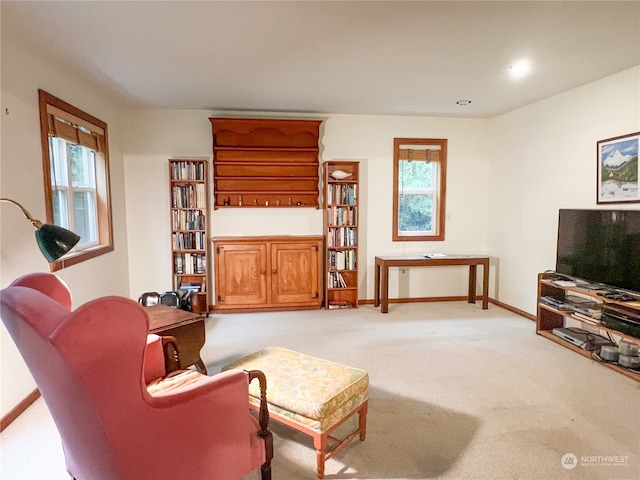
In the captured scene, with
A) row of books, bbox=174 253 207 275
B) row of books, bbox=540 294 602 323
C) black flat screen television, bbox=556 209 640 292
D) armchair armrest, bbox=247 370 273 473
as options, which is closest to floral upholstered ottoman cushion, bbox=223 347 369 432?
armchair armrest, bbox=247 370 273 473

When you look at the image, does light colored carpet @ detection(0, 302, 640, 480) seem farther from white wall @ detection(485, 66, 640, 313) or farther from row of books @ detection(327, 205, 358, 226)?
row of books @ detection(327, 205, 358, 226)

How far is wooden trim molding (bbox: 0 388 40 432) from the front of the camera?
2.27 metres

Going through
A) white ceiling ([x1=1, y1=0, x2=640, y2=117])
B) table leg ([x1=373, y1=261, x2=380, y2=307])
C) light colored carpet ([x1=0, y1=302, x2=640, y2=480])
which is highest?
white ceiling ([x1=1, y1=0, x2=640, y2=117])

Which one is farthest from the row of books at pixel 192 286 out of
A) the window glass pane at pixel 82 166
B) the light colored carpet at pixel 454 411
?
the window glass pane at pixel 82 166

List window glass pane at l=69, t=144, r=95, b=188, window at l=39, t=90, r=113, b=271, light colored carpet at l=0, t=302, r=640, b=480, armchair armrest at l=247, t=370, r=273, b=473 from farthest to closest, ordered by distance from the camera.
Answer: window glass pane at l=69, t=144, r=95, b=188 → window at l=39, t=90, r=113, b=271 → light colored carpet at l=0, t=302, r=640, b=480 → armchair armrest at l=247, t=370, r=273, b=473

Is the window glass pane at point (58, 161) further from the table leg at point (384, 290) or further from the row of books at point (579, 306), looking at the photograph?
the row of books at point (579, 306)

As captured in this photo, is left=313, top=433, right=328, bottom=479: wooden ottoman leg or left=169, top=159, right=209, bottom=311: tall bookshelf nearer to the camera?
left=313, top=433, right=328, bottom=479: wooden ottoman leg

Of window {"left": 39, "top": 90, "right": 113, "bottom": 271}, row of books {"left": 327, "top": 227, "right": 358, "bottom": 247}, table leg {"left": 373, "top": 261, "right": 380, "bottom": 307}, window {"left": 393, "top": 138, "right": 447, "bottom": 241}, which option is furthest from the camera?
window {"left": 393, "top": 138, "right": 447, "bottom": 241}

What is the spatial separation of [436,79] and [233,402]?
3124 millimetres

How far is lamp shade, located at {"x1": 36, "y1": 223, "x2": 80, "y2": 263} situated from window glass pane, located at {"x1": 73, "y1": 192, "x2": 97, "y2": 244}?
2.03 metres

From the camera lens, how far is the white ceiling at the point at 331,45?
217 centimetres

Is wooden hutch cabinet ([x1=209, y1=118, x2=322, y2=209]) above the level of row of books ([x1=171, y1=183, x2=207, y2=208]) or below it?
above

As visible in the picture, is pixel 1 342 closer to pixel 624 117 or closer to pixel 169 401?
pixel 169 401

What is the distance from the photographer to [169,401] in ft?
4.36
